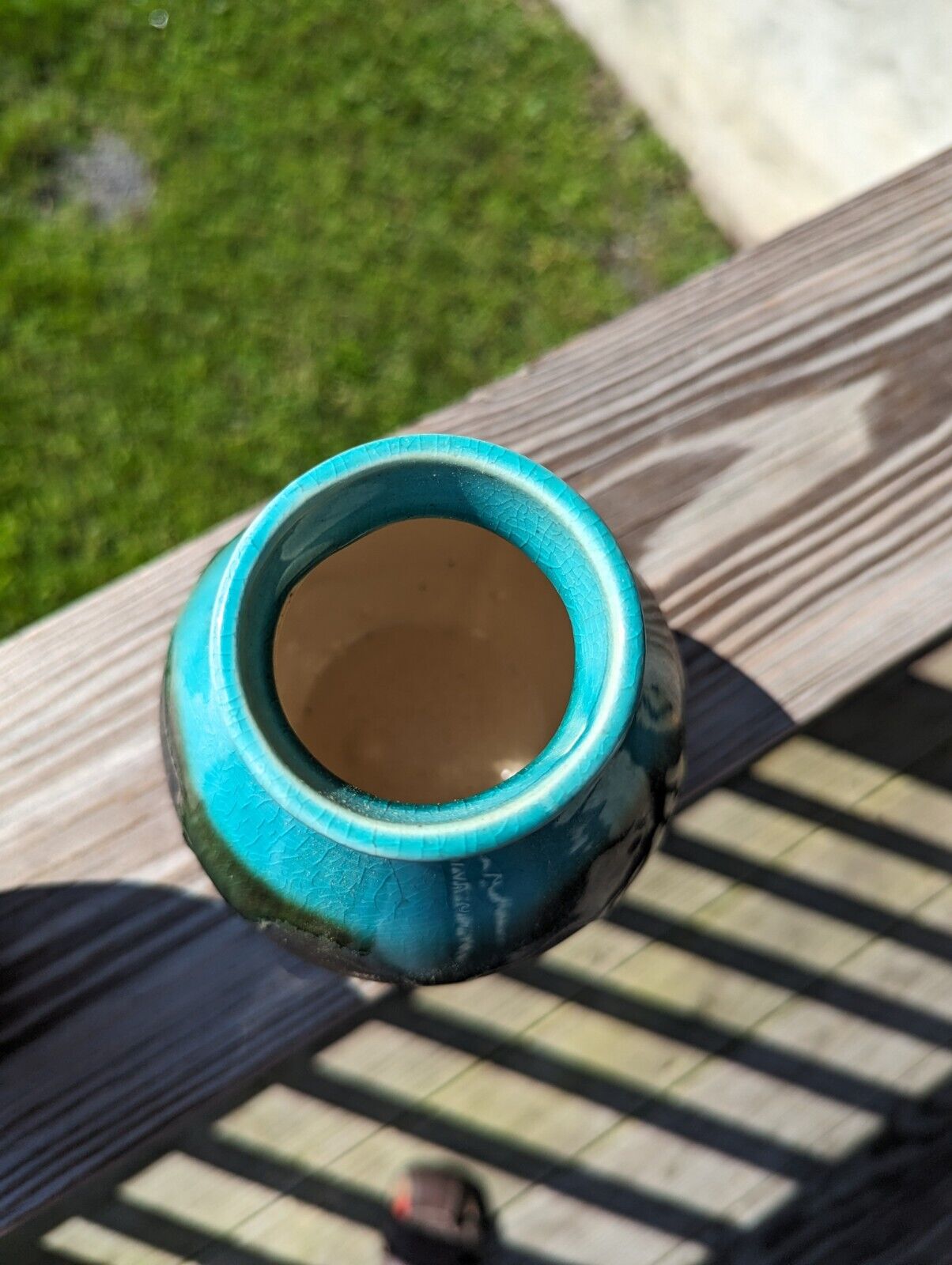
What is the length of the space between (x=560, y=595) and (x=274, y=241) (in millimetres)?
1991

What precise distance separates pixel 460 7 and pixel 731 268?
181 cm

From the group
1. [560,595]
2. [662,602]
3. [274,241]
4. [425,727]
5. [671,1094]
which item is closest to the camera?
[560,595]

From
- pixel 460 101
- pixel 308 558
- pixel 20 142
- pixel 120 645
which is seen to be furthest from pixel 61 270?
pixel 308 558

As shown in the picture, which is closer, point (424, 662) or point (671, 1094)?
point (424, 662)

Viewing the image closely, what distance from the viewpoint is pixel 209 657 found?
2.06ft

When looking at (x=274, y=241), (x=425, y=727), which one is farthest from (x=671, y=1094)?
(x=274, y=241)

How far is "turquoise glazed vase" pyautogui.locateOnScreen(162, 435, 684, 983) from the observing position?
0.61 metres

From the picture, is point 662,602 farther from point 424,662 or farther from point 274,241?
point 274,241

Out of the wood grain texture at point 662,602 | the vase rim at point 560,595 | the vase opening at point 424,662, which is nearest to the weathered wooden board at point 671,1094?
the wood grain texture at point 662,602

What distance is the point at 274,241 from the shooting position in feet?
8.02

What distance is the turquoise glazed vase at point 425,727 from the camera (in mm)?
609

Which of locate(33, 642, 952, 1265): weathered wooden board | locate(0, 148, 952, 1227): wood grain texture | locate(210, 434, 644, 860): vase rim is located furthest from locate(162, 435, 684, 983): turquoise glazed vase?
locate(33, 642, 952, 1265): weathered wooden board

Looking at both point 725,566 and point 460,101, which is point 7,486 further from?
point 725,566

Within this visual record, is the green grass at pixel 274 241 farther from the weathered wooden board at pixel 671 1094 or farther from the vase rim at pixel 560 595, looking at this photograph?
the vase rim at pixel 560 595
